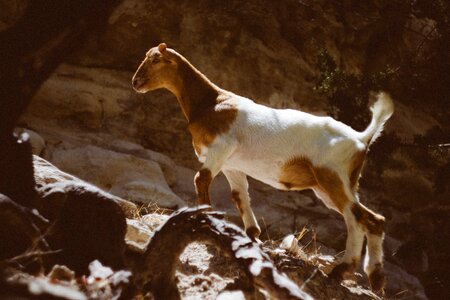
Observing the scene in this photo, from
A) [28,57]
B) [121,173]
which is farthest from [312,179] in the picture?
[121,173]

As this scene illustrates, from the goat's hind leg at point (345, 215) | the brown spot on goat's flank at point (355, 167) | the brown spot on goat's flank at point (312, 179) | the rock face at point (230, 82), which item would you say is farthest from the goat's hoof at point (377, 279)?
the rock face at point (230, 82)

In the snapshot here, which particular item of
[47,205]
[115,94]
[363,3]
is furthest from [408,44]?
[47,205]

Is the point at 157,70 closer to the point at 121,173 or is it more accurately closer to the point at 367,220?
the point at 367,220

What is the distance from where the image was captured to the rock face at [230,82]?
9.21 m

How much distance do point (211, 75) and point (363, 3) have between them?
283cm

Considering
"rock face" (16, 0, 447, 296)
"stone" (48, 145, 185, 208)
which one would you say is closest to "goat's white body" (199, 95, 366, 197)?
"stone" (48, 145, 185, 208)

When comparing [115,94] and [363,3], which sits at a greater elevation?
[363,3]

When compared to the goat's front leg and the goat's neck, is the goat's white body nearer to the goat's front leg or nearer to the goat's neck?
the goat's front leg

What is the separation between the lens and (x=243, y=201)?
5727mm

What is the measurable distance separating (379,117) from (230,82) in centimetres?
462

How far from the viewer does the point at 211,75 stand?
32.4ft

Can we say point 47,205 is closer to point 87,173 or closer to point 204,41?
point 87,173

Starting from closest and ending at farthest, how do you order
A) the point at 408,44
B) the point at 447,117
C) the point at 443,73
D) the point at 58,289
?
the point at 58,289 < the point at 443,73 < the point at 447,117 < the point at 408,44

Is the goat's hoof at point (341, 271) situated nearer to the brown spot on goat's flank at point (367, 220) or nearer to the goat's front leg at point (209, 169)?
the brown spot on goat's flank at point (367, 220)
